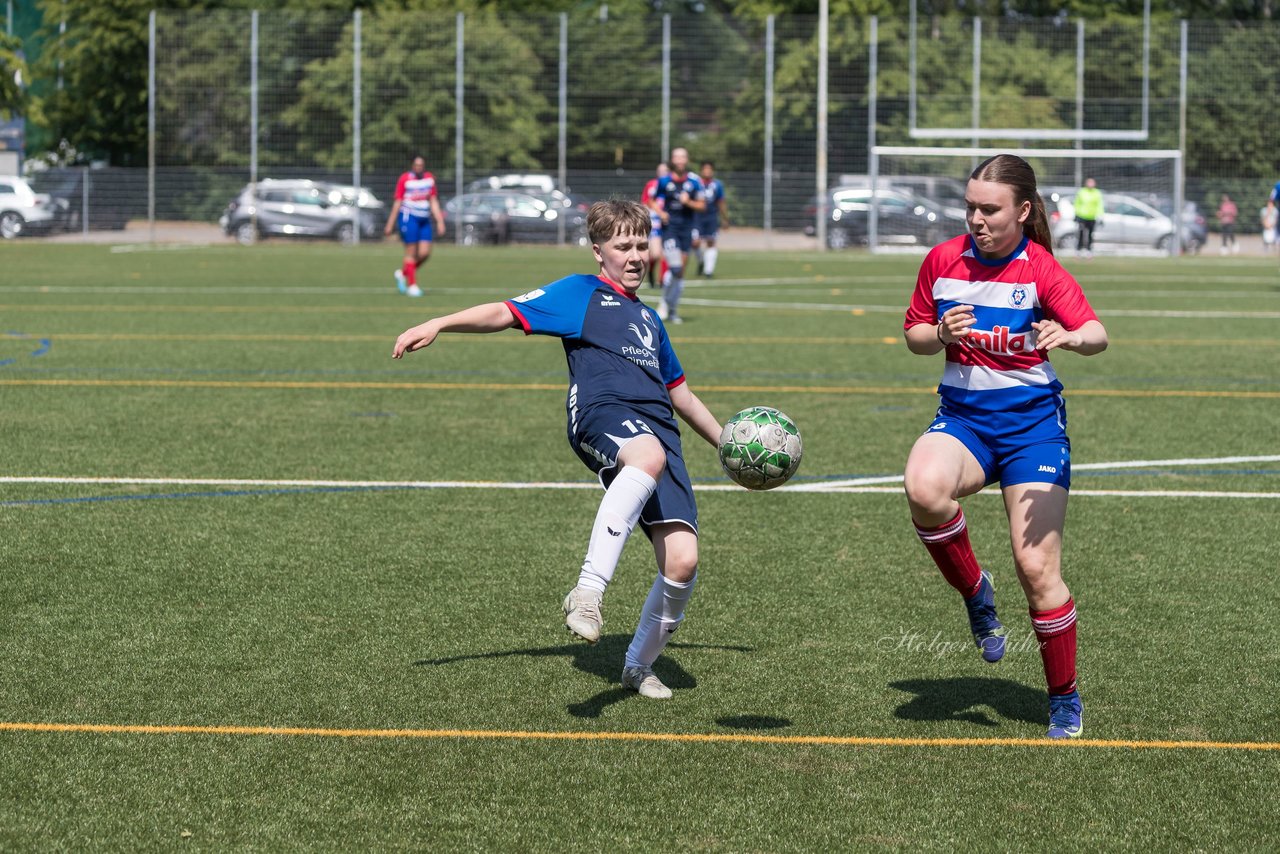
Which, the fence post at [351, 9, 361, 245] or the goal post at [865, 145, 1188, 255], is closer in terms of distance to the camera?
the goal post at [865, 145, 1188, 255]

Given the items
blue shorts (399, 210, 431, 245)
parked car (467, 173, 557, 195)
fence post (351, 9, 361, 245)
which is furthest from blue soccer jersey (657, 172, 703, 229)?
fence post (351, 9, 361, 245)

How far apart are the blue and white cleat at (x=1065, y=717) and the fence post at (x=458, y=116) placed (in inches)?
1628

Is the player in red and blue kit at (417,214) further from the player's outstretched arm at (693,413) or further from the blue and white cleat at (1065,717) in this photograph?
the blue and white cleat at (1065,717)

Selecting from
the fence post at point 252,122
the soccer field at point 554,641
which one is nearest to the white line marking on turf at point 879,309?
the soccer field at point 554,641

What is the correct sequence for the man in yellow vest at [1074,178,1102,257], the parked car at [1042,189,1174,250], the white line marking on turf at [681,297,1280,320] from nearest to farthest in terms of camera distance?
the white line marking on turf at [681,297,1280,320] < the man in yellow vest at [1074,178,1102,257] < the parked car at [1042,189,1174,250]

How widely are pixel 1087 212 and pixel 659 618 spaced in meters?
36.6

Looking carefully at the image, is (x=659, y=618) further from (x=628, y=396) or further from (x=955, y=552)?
(x=955, y=552)

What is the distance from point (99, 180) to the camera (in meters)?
47.0

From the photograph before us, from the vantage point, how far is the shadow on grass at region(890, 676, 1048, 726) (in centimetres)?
547

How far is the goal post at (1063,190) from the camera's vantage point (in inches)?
1695

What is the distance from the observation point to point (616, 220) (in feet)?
18.5

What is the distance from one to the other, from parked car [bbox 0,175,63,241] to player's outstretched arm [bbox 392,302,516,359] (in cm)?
4433

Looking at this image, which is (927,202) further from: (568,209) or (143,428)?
(143,428)

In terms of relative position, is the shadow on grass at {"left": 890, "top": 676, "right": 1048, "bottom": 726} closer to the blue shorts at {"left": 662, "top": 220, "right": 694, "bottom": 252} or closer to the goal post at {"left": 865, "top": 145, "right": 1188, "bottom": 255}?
the blue shorts at {"left": 662, "top": 220, "right": 694, "bottom": 252}
